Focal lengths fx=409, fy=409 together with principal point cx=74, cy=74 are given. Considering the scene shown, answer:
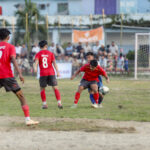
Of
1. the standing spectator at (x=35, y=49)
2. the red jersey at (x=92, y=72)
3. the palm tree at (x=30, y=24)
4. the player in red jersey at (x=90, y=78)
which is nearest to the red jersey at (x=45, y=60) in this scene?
the player in red jersey at (x=90, y=78)

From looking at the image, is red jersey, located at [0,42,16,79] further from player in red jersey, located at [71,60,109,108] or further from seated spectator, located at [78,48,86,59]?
seated spectator, located at [78,48,86,59]

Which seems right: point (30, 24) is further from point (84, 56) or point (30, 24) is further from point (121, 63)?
point (121, 63)

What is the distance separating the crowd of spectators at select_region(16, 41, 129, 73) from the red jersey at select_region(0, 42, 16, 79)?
17.4 meters

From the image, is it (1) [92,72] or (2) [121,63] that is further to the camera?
(2) [121,63]

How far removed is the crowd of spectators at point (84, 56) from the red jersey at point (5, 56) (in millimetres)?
17365

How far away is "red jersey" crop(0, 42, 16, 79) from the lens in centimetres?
801

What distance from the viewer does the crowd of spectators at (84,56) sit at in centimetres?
2598

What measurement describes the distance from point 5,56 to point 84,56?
18531 mm

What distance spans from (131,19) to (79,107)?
23165 mm

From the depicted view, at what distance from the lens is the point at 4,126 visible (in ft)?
26.8

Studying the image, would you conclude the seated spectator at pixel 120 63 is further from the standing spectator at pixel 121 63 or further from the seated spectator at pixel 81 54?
the seated spectator at pixel 81 54

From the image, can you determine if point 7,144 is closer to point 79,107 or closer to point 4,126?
point 4,126

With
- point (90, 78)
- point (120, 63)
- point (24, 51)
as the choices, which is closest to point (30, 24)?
point (24, 51)

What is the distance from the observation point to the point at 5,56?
8016mm
